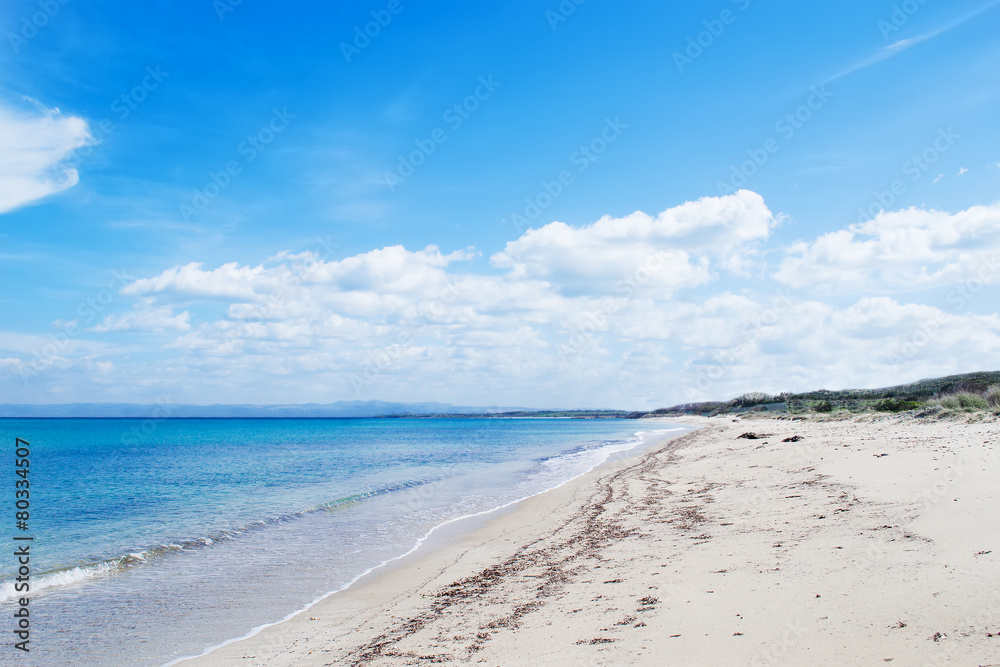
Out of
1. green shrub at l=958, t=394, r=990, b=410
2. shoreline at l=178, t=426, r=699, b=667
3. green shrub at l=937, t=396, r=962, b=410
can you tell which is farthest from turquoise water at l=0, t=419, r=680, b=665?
green shrub at l=958, t=394, r=990, b=410

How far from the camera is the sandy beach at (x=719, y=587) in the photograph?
526cm

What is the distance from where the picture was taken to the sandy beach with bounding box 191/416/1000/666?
207 inches

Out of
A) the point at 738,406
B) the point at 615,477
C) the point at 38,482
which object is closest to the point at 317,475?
the point at 38,482

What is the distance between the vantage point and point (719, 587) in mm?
7109

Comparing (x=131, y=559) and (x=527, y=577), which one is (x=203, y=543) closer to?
(x=131, y=559)

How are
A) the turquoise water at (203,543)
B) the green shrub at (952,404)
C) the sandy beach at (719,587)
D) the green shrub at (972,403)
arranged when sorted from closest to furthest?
the sandy beach at (719,587) < the turquoise water at (203,543) < the green shrub at (972,403) < the green shrub at (952,404)

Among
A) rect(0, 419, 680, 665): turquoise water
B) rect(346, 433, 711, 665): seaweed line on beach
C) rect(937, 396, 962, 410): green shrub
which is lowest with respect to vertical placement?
rect(0, 419, 680, 665): turquoise water

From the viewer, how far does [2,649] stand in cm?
825

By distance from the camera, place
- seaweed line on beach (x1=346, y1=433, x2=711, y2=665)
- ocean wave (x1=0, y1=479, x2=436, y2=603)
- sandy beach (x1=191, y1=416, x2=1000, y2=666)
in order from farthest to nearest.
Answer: ocean wave (x1=0, y1=479, x2=436, y2=603), seaweed line on beach (x1=346, y1=433, x2=711, y2=665), sandy beach (x1=191, y1=416, x2=1000, y2=666)

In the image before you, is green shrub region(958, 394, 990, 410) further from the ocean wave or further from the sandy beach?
the ocean wave

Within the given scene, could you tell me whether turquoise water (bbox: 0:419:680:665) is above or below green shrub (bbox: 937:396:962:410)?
below

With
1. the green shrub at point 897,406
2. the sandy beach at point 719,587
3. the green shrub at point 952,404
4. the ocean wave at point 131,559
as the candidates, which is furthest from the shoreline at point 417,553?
the green shrub at point 897,406

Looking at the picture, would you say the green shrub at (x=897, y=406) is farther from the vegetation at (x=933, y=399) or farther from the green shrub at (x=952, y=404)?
the green shrub at (x=952, y=404)

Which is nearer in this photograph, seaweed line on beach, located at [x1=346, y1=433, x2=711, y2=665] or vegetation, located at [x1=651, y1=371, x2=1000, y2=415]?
seaweed line on beach, located at [x1=346, y1=433, x2=711, y2=665]
